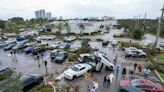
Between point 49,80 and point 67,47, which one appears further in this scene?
point 67,47

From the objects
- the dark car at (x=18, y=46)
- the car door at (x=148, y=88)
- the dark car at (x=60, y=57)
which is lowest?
the car door at (x=148, y=88)

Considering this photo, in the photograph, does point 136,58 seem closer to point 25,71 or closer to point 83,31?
point 25,71

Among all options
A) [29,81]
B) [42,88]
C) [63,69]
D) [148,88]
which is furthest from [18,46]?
[148,88]

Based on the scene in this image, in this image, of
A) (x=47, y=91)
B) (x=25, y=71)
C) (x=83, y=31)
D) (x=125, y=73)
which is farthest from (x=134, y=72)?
(x=83, y=31)

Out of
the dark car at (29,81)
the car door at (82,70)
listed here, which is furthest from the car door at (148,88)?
the dark car at (29,81)

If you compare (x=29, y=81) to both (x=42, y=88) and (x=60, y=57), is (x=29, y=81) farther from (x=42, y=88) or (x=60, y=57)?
(x=60, y=57)

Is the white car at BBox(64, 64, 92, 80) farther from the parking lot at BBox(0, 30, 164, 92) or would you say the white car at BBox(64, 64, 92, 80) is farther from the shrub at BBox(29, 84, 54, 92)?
the shrub at BBox(29, 84, 54, 92)

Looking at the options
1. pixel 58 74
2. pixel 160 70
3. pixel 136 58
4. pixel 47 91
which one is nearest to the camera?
pixel 47 91

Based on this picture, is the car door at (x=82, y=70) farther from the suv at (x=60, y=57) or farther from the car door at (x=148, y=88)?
the car door at (x=148, y=88)

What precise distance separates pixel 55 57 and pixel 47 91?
458 inches

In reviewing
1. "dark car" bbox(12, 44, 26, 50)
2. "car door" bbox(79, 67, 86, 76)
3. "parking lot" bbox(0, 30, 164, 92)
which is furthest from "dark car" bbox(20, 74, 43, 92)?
"dark car" bbox(12, 44, 26, 50)

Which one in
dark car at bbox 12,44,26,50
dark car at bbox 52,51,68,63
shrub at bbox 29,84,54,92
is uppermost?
dark car at bbox 12,44,26,50

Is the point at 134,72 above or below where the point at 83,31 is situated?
below

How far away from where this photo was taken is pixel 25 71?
21906 millimetres
